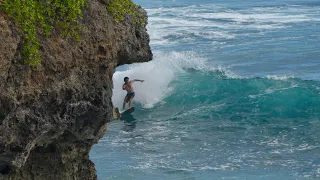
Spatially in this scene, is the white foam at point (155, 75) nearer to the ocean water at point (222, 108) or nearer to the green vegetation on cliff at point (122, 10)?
the ocean water at point (222, 108)

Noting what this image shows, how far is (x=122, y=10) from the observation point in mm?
9742

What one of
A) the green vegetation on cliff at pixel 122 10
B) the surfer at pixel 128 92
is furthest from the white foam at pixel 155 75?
the green vegetation on cliff at pixel 122 10

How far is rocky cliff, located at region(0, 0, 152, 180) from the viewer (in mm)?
8031

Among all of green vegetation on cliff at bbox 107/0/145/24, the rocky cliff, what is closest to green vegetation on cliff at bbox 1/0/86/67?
the rocky cliff

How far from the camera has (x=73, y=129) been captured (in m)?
9.20

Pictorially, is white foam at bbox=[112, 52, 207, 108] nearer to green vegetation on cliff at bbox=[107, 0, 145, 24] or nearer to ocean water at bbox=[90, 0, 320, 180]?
ocean water at bbox=[90, 0, 320, 180]

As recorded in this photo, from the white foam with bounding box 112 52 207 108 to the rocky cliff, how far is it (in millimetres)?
13884

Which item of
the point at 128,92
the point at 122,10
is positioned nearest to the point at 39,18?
the point at 122,10

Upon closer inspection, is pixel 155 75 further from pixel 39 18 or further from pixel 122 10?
pixel 39 18

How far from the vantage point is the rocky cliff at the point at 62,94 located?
26.3ft

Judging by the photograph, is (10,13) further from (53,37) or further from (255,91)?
(255,91)

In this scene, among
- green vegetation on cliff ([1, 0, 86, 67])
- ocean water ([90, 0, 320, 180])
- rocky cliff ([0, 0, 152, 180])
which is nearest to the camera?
rocky cliff ([0, 0, 152, 180])

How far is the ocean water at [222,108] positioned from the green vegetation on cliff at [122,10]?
506cm

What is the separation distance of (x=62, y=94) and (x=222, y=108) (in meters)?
14.1
